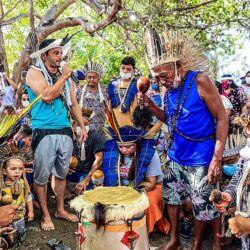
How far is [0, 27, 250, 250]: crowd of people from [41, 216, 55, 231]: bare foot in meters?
0.01

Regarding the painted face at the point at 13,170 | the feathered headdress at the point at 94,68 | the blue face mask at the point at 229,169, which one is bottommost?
the blue face mask at the point at 229,169

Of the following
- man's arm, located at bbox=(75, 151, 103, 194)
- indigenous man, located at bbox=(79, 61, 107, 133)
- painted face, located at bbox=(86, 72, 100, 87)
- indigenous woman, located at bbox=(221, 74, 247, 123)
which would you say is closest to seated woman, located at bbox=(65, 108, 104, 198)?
man's arm, located at bbox=(75, 151, 103, 194)

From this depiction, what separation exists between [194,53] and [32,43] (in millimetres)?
6661

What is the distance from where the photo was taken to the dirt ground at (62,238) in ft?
12.8

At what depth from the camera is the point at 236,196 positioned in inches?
105

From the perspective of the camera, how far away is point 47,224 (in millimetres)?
4168

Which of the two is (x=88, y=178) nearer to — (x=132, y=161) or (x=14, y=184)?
(x=132, y=161)

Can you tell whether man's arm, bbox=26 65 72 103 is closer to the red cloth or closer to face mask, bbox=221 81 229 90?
the red cloth

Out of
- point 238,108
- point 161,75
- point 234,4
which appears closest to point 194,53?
point 161,75

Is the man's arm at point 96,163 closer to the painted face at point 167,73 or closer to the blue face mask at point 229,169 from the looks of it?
the blue face mask at point 229,169

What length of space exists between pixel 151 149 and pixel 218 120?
101 cm

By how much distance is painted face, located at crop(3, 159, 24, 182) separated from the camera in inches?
149

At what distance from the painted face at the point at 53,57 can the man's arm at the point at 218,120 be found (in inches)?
62.9

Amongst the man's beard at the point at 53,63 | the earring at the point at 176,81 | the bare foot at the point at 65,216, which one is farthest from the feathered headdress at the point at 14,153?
the earring at the point at 176,81
